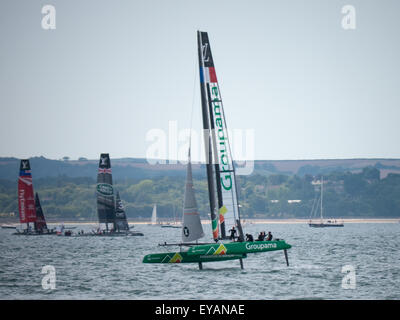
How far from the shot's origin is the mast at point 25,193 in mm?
88444

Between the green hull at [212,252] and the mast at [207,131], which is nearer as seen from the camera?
the green hull at [212,252]

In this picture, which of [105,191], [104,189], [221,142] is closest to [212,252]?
[221,142]

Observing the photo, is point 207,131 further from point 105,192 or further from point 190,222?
point 105,192

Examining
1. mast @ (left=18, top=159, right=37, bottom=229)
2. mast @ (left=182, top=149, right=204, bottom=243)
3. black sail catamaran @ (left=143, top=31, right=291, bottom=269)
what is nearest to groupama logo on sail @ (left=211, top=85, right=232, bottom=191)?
black sail catamaran @ (left=143, top=31, right=291, bottom=269)

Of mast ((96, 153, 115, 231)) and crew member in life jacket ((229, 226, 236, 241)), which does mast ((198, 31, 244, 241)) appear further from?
mast ((96, 153, 115, 231))

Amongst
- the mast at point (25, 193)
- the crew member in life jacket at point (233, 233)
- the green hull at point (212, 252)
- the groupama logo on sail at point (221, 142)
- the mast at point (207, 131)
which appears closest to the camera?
the green hull at point (212, 252)

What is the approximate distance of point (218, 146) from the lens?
1382 inches

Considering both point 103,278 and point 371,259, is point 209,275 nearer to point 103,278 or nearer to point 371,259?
point 103,278

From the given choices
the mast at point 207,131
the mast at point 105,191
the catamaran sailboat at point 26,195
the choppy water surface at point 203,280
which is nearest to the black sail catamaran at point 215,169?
the mast at point 207,131

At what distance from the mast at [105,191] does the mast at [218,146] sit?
50029 mm

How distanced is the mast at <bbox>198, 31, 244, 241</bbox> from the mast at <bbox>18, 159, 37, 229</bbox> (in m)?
57.6

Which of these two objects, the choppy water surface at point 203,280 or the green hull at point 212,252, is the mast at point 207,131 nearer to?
the green hull at point 212,252

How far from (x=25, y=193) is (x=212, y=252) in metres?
62.0
